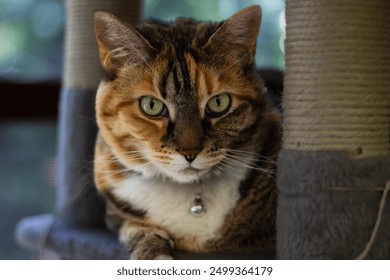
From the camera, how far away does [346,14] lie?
2.75ft

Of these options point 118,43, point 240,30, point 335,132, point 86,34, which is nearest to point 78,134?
point 86,34

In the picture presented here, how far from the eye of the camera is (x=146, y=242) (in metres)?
0.99

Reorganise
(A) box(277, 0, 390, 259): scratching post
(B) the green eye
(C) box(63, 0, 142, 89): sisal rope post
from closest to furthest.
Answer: (A) box(277, 0, 390, 259): scratching post
(B) the green eye
(C) box(63, 0, 142, 89): sisal rope post

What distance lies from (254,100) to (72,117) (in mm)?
502

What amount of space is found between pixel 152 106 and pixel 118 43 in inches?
4.9

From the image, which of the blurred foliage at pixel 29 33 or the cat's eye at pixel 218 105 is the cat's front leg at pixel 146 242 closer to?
the cat's eye at pixel 218 105

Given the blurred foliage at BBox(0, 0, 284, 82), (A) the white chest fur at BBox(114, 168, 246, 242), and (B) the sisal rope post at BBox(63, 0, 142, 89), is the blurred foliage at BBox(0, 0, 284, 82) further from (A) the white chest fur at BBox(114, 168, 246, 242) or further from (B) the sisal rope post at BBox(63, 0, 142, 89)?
(A) the white chest fur at BBox(114, 168, 246, 242)

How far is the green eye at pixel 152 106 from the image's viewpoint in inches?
37.3

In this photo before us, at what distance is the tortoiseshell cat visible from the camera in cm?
94

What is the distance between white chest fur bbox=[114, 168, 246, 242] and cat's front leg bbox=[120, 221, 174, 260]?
25 mm

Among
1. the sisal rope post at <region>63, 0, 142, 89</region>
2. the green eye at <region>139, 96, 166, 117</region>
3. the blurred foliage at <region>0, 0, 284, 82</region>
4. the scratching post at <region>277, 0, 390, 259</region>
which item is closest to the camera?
the scratching post at <region>277, 0, 390, 259</region>

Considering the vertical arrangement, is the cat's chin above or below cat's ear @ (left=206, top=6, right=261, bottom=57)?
below

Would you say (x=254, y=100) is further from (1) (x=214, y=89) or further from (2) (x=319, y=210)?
(2) (x=319, y=210)

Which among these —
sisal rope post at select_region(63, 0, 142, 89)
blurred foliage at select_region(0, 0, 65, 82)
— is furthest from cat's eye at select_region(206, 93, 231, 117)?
blurred foliage at select_region(0, 0, 65, 82)
